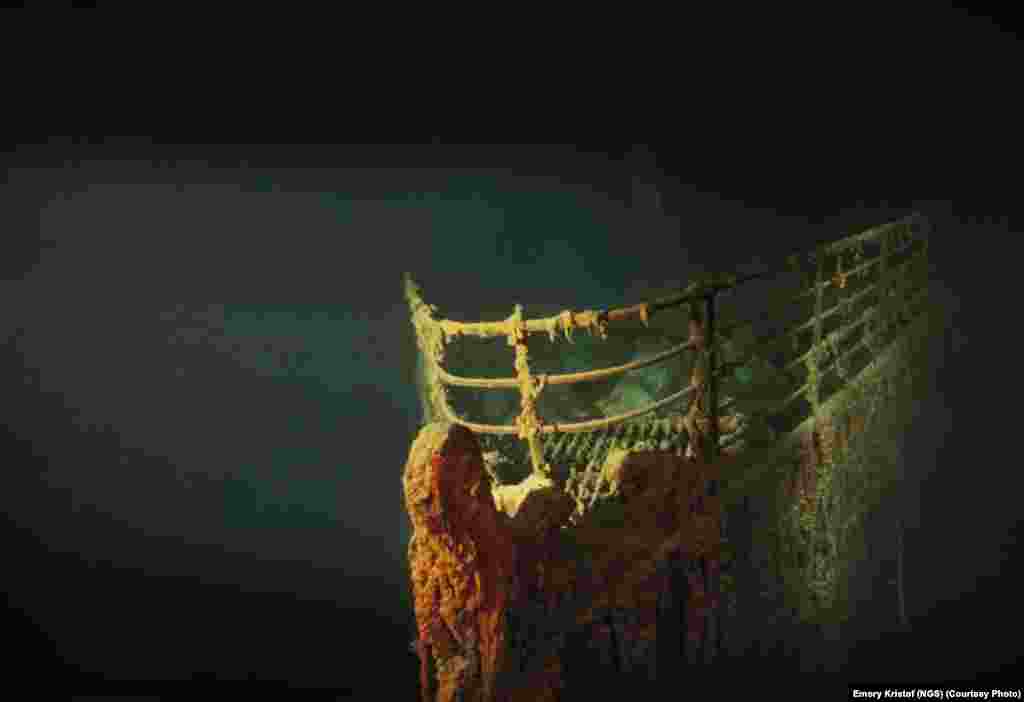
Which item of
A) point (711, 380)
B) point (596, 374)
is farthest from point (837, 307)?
point (596, 374)

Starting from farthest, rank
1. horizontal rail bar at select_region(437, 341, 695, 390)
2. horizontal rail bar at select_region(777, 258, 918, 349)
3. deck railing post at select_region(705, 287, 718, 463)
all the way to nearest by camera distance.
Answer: horizontal rail bar at select_region(777, 258, 918, 349) < deck railing post at select_region(705, 287, 718, 463) < horizontal rail bar at select_region(437, 341, 695, 390)

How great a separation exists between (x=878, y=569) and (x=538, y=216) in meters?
8.12

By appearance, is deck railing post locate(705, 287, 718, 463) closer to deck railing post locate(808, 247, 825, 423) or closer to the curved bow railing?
the curved bow railing

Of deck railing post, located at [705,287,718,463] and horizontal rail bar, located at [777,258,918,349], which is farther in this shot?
horizontal rail bar, located at [777,258,918,349]

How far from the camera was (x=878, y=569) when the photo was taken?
6.51 meters

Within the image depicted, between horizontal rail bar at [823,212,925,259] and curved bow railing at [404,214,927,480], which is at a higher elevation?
horizontal rail bar at [823,212,925,259]

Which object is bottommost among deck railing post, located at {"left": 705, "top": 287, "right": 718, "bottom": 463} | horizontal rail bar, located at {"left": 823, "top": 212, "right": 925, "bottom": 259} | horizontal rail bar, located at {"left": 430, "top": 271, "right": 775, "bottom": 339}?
deck railing post, located at {"left": 705, "top": 287, "right": 718, "bottom": 463}

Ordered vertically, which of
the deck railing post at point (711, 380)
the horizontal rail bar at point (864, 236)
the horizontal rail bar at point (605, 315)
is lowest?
the deck railing post at point (711, 380)

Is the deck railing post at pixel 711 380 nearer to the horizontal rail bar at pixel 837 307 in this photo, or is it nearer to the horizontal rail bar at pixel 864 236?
the horizontal rail bar at pixel 837 307

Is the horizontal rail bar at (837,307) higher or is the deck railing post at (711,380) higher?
the horizontal rail bar at (837,307)

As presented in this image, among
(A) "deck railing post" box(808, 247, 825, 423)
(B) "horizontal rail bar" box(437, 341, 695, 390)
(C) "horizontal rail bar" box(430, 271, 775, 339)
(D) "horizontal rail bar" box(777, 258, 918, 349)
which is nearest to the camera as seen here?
(C) "horizontal rail bar" box(430, 271, 775, 339)

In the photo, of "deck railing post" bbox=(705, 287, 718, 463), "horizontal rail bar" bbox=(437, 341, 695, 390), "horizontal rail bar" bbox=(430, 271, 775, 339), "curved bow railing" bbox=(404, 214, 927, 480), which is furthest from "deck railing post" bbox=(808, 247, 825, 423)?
"horizontal rail bar" bbox=(437, 341, 695, 390)

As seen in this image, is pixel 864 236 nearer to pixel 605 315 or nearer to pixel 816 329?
pixel 816 329

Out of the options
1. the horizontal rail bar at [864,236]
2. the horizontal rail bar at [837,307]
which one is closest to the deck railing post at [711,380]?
the horizontal rail bar at [837,307]
